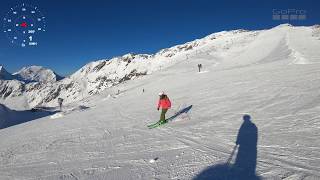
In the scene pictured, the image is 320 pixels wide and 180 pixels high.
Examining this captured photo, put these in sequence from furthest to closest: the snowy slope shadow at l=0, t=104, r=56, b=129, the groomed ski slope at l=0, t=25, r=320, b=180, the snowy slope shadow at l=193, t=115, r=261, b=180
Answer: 1. the snowy slope shadow at l=0, t=104, r=56, b=129
2. the groomed ski slope at l=0, t=25, r=320, b=180
3. the snowy slope shadow at l=193, t=115, r=261, b=180

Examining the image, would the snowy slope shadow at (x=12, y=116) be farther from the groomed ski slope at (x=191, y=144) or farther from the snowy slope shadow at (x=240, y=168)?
the snowy slope shadow at (x=240, y=168)

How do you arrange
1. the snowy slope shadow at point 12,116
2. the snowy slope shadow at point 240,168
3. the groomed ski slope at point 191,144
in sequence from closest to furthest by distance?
the snowy slope shadow at point 240,168, the groomed ski slope at point 191,144, the snowy slope shadow at point 12,116

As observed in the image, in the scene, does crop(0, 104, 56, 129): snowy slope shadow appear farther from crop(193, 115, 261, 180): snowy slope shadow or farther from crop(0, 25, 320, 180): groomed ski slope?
crop(193, 115, 261, 180): snowy slope shadow

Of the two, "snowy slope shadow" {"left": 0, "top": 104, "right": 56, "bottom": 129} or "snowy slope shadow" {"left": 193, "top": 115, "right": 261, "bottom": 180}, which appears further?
"snowy slope shadow" {"left": 0, "top": 104, "right": 56, "bottom": 129}

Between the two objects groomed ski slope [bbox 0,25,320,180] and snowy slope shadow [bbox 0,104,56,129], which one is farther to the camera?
snowy slope shadow [bbox 0,104,56,129]

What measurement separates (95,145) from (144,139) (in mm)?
2184

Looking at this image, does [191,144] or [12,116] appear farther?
[12,116]

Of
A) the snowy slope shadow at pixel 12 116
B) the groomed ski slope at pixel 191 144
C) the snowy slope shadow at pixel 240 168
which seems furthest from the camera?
the snowy slope shadow at pixel 12 116

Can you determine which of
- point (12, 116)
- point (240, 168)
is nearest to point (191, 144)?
point (240, 168)

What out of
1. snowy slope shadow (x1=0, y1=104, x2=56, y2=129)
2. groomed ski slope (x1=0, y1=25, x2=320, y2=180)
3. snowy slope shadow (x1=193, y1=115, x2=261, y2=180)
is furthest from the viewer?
snowy slope shadow (x1=0, y1=104, x2=56, y2=129)

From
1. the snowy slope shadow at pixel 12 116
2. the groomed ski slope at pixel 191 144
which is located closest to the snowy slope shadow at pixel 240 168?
the groomed ski slope at pixel 191 144

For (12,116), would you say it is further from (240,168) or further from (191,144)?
(240,168)

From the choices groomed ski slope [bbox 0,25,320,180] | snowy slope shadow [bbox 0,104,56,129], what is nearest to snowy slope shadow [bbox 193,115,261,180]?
groomed ski slope [bbox 0,25,320,180]

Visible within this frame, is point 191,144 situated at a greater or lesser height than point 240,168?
greater
